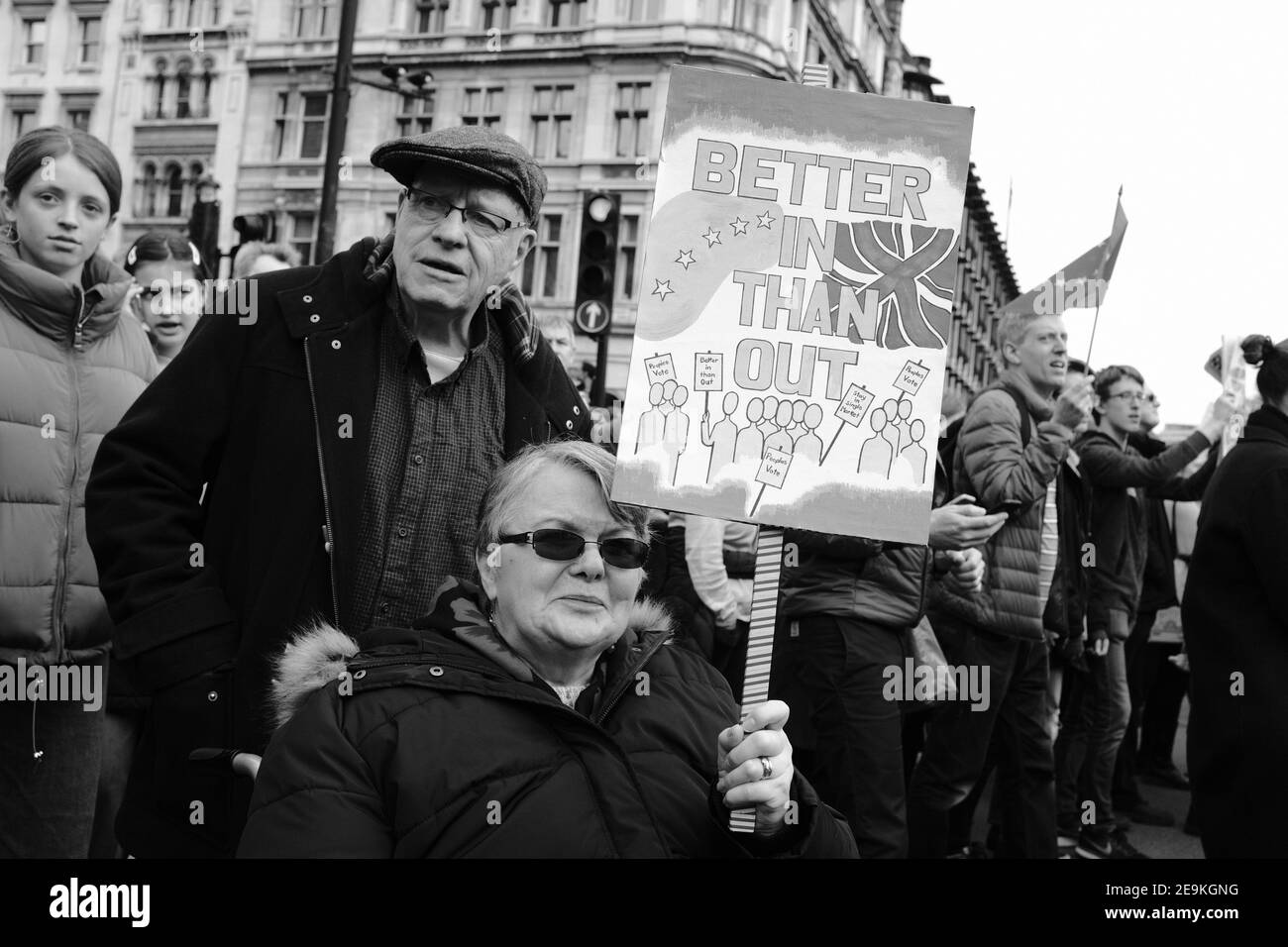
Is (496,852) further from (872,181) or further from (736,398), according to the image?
(872,181)

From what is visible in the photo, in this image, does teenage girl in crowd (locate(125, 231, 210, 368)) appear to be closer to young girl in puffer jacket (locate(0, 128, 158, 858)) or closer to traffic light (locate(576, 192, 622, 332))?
young girl in puffer jacket (locate(0, 128, 158, 858))

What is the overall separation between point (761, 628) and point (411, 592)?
0.84 meters

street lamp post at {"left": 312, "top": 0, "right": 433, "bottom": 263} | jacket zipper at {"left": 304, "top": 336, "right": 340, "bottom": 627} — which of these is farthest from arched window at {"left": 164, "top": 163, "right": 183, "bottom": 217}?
jacket zipper at {"left": 304, "top": 336, "right": 340, "bottom": 627}

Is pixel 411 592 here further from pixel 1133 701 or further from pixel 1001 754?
pixel 1133 701

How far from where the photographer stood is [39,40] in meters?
44.0

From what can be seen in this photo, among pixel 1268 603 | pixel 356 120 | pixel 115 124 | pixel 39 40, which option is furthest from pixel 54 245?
pixel 39 40

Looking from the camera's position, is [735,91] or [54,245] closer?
[735,91]

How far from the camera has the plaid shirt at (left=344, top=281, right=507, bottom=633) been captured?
278cm

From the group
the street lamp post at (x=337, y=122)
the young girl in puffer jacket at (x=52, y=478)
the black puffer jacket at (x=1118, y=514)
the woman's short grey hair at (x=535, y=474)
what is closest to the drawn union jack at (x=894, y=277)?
the woman's short grey hair at (x=535, y=474)

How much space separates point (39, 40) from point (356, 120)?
12936mm

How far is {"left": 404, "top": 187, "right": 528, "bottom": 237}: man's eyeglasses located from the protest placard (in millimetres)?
614

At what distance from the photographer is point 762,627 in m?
2.33

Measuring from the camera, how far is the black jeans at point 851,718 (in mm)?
4320

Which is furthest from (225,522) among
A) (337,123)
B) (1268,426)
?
(337,123)
